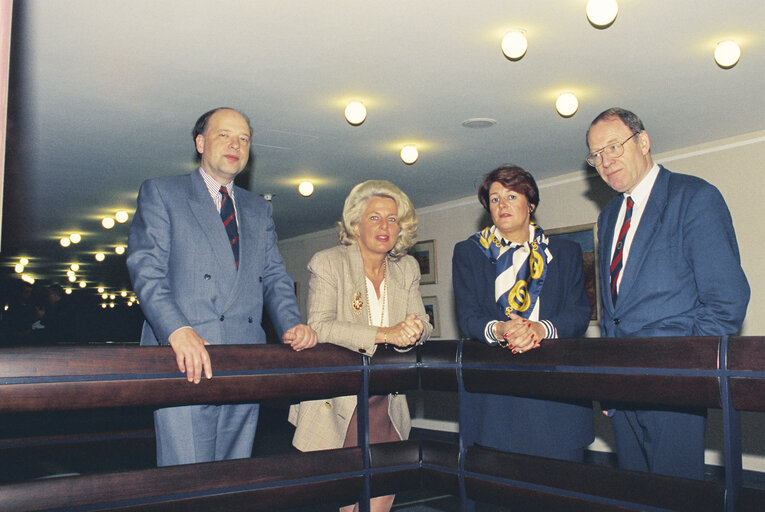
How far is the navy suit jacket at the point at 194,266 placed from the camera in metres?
2.09

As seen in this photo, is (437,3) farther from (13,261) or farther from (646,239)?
(13,261)

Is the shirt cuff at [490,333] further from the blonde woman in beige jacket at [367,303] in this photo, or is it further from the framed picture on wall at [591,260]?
the framed picture on wall at [591,260]

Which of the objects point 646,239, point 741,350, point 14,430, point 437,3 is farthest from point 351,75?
point 14,430

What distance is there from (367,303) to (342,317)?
132 millimetres

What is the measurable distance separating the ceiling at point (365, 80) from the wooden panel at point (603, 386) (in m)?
1.75

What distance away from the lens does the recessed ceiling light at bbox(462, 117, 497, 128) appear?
5723 millimetres

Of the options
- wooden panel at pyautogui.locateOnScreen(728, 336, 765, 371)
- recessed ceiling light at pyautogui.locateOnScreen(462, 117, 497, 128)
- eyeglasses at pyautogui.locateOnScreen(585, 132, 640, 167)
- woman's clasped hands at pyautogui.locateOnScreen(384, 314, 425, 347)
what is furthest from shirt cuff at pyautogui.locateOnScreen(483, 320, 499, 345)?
recessed ceiling light at pyautogui.locateOnScreen(462, 117, 497, 128)

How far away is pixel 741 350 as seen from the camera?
1442 mm

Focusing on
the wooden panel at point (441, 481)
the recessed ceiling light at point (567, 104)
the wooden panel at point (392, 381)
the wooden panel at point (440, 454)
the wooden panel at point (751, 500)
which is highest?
the recessed ceiling light at point (567, 104)

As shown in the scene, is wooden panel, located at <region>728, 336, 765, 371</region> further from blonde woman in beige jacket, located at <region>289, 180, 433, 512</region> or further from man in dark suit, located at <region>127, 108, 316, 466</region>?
man in dark suit, located at <region>127, 108, 316, 466</region>

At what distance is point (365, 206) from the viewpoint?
2.70 meters

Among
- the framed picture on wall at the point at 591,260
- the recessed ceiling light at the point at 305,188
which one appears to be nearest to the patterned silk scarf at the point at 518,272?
the framed picture on wall at the point at 591,260

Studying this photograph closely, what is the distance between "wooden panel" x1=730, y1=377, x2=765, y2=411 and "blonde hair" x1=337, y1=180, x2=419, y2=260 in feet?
4.93

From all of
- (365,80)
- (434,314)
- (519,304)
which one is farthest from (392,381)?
(434,314)
